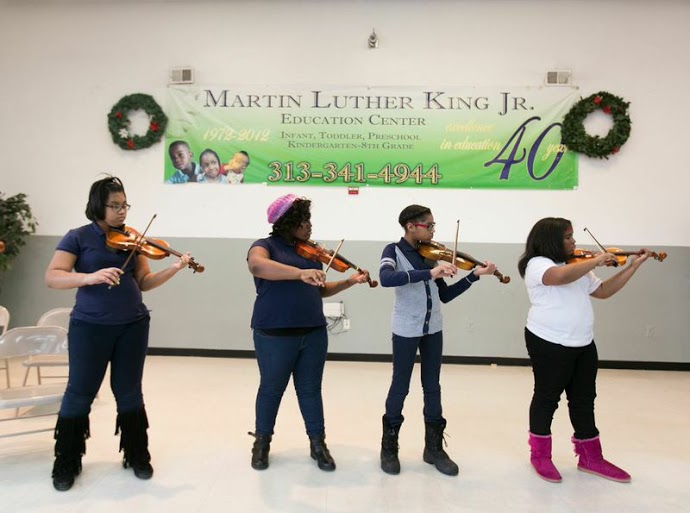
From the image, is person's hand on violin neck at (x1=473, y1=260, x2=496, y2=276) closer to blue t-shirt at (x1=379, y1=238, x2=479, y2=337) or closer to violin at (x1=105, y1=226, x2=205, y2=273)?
blue t-shirt at (x1=379, y1=238, x2=479, y2=337)

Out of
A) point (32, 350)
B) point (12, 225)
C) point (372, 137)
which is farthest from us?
point (372, 137)

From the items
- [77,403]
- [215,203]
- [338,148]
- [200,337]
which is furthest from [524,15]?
[77,403]

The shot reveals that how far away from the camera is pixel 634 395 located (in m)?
4.46

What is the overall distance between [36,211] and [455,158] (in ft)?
14.1

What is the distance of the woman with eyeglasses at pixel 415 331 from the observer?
2.75 metres

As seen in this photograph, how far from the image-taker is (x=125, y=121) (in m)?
5.54

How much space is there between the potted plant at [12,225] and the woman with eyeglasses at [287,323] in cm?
361

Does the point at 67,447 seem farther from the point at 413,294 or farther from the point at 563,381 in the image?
the point at 563,381

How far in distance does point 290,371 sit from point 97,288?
0.99m

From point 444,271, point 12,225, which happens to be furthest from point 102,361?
point 12,225

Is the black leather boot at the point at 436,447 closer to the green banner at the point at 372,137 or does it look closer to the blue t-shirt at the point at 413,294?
the blue t-shirt at the point at 413,294

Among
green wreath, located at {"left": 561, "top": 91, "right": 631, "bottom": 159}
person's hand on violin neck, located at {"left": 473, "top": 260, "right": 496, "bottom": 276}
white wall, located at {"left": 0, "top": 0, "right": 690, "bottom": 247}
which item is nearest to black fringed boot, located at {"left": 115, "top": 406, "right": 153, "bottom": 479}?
person's hand on violin neck, located at {"left": 473, "top": 260, "right": 496, "bottom": 276}

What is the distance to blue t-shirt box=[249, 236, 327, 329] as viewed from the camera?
2.67 m

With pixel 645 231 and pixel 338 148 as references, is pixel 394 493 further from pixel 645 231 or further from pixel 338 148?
pixel 645 231
